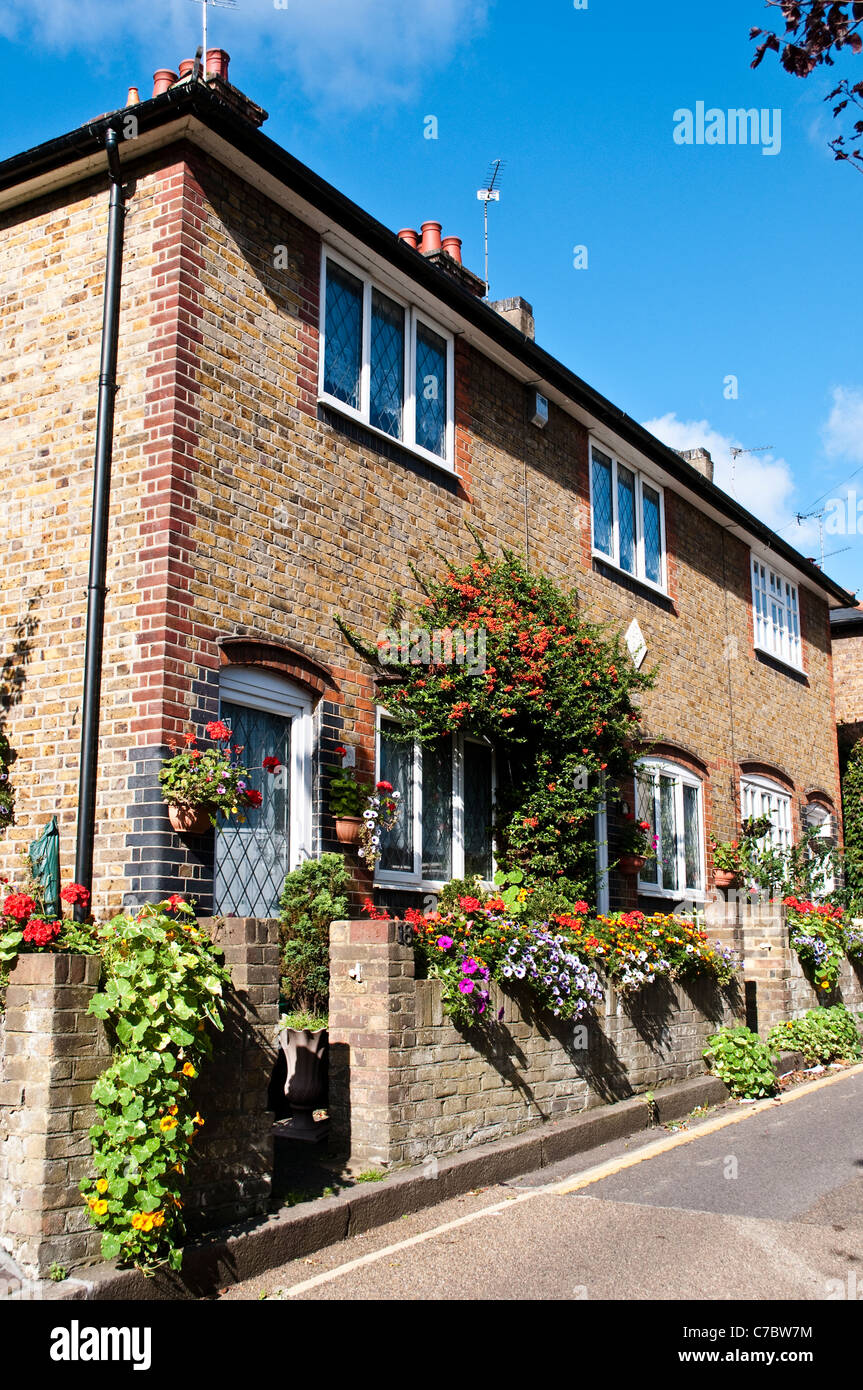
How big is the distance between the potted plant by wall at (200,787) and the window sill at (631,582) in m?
7.07

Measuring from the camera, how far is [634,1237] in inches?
249

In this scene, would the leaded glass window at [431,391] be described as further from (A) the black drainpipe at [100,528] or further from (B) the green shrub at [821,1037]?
(B) the green shrub at [821,1037]

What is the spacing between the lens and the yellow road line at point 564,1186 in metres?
5.73

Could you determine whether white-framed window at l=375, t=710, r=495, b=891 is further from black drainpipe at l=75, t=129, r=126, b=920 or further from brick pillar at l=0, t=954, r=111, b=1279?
brick pillar at l=0, t=954, r=111, b=1279

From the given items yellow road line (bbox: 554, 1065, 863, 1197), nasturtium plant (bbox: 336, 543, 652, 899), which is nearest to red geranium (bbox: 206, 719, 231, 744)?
nasturtium plant (bbox: 336, 543, 652, 899)

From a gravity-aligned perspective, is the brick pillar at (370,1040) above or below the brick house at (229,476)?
below

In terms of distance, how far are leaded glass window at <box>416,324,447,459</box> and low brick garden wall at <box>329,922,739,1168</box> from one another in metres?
5.36

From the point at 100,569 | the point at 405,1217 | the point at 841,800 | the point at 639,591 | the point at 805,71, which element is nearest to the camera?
the point at 805,71

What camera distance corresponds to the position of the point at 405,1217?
670 cm

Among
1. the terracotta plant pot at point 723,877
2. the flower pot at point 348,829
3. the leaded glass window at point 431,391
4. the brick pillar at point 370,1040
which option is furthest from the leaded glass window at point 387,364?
the terracotta plant pot at point 723,877

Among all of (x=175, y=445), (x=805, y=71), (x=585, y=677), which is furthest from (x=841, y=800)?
(x=805, y=71)

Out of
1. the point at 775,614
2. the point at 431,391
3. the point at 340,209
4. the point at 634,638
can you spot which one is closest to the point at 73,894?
the point at 340,209
